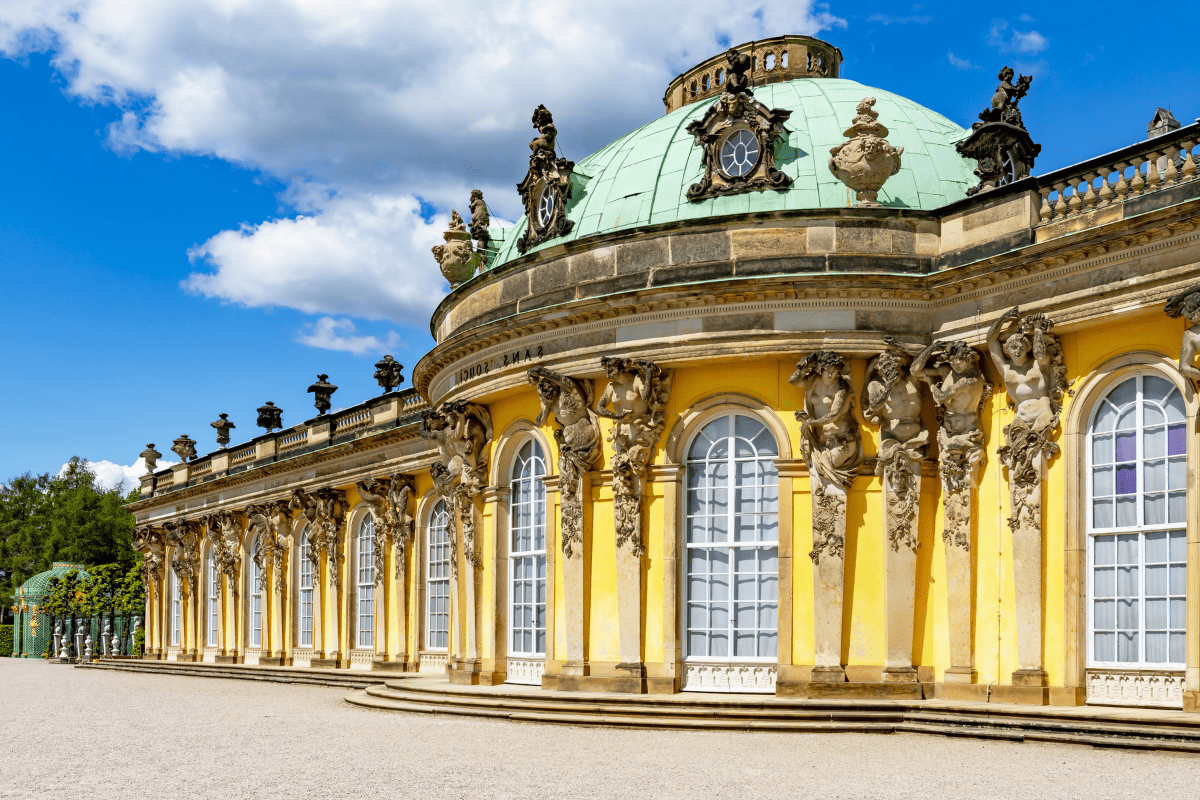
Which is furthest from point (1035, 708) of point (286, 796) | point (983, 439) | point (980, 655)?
point (286, 796)

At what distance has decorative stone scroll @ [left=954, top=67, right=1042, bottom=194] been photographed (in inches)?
779

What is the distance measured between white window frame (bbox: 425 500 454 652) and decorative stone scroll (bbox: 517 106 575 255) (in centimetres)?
960

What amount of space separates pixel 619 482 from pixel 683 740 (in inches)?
192

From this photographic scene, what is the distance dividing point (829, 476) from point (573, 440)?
4.33 metres

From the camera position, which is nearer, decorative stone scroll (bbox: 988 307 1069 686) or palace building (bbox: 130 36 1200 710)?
palace building (bbox: 130 36 1200 710)

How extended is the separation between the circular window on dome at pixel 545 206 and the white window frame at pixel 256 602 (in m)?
20.0

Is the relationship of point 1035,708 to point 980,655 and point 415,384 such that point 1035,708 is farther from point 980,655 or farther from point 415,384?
point 415,384

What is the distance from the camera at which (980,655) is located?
1758 centimetres

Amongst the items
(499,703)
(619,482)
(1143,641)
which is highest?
(619,482)

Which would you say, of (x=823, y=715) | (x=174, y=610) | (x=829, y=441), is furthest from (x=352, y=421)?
(x=823, y=715)

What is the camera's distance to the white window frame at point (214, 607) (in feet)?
140

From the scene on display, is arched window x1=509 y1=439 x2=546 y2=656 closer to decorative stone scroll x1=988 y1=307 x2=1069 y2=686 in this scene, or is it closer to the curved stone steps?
the curved stone steps

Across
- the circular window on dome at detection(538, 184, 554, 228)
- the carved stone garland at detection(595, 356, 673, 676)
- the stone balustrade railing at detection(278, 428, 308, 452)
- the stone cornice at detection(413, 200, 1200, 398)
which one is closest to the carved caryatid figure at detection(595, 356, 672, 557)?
the carved stone garland at detection(595, 356, 673, 676)

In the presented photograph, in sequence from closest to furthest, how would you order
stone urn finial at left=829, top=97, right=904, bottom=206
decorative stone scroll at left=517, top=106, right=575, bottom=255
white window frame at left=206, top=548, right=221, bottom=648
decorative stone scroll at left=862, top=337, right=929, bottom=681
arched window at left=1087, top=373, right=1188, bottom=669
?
arched window at left=1087, top=373, right=1188, bottom=669
decorative stone scroll at left=862, top=337, right=929, bottom=681
stone urn finial at left=829, top=97, right=904, bottom=206
decorative stone scroll at left=517, top=106, right=575, bottom=255
white window frame at left=206, top=548, right=221, bottom=648
